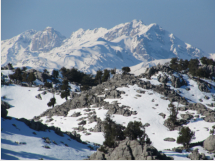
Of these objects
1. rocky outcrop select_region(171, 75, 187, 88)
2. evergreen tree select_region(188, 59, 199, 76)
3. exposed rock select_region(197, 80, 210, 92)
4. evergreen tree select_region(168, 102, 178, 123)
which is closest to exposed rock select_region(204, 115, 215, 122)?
evergreen tree select_region(168, 102, 178, 123)

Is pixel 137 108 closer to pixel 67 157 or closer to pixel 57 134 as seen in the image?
pixel 57 134

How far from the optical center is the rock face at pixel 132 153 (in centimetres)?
3656

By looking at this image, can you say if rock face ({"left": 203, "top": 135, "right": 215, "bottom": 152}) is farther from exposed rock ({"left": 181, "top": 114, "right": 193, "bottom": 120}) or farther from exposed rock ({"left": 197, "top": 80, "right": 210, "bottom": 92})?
exposed rock ({"left": 197, "top": 80, "right": 210, "bottom": 92})

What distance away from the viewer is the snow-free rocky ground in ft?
134

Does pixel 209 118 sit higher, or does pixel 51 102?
pixel 51 102

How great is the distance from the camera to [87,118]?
8756 cm

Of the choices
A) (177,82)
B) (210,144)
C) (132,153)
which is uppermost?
(177,82)

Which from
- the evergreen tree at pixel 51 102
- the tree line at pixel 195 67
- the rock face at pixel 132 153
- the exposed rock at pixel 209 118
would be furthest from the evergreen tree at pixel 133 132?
the tree line at pixel 195 67

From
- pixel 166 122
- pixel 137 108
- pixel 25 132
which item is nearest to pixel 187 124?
pixel 166 122

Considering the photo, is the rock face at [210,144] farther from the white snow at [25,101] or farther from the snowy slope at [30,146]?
the white snow at [25,101]

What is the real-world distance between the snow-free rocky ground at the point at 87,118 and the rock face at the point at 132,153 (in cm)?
615

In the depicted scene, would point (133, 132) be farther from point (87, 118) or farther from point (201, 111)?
point (201, 111)

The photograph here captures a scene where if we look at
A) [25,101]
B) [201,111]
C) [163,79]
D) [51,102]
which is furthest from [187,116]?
[25,101]

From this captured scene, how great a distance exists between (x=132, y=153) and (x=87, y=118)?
51380 mm
